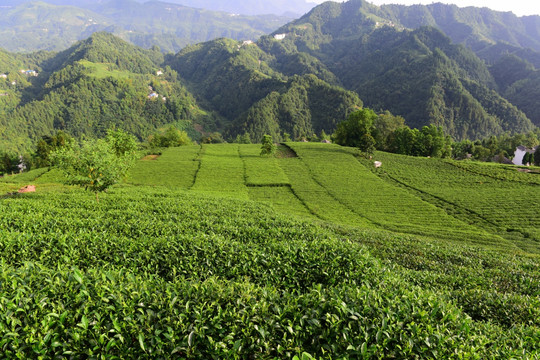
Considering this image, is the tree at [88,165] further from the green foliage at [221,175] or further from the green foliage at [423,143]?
the green foliage at [423,143]

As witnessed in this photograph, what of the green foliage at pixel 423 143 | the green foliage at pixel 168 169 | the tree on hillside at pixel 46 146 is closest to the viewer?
the green foliage at pixel 168 169

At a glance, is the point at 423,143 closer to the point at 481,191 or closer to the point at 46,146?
the point at 481,191

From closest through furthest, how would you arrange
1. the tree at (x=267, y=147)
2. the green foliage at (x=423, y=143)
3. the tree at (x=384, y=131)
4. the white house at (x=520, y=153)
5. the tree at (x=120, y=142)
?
the tree at (x=120, y=142) → the tree at (x=267, y=147) → the green foliage at (x=423, y=143) → the tree at (x=384, y=131) → the white house at (x=520, y=153)

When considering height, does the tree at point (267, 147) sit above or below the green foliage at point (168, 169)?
above

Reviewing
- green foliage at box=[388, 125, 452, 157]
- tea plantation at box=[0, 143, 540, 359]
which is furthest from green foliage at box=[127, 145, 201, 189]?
green foliage at box=[388, 125, 452, 157]

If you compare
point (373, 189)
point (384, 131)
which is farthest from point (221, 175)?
point (384, 131)

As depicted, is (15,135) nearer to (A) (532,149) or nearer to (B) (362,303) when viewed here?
(B) (362,303)

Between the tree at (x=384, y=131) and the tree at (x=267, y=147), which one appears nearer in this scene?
the tree at (x=267, y=147)

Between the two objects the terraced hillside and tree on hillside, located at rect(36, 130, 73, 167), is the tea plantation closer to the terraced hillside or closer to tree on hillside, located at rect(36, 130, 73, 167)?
the terraced hillside

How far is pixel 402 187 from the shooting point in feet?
170

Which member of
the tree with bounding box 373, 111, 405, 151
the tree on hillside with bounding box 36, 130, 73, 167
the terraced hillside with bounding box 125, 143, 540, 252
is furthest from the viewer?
the tree with bounding box 373, 111, 405, 151

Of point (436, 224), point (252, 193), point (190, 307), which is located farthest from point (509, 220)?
point (190, 307)

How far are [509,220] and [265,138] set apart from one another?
53818 mm

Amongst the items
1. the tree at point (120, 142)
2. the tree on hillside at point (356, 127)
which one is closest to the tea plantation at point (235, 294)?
the tree at point (120, 142)
